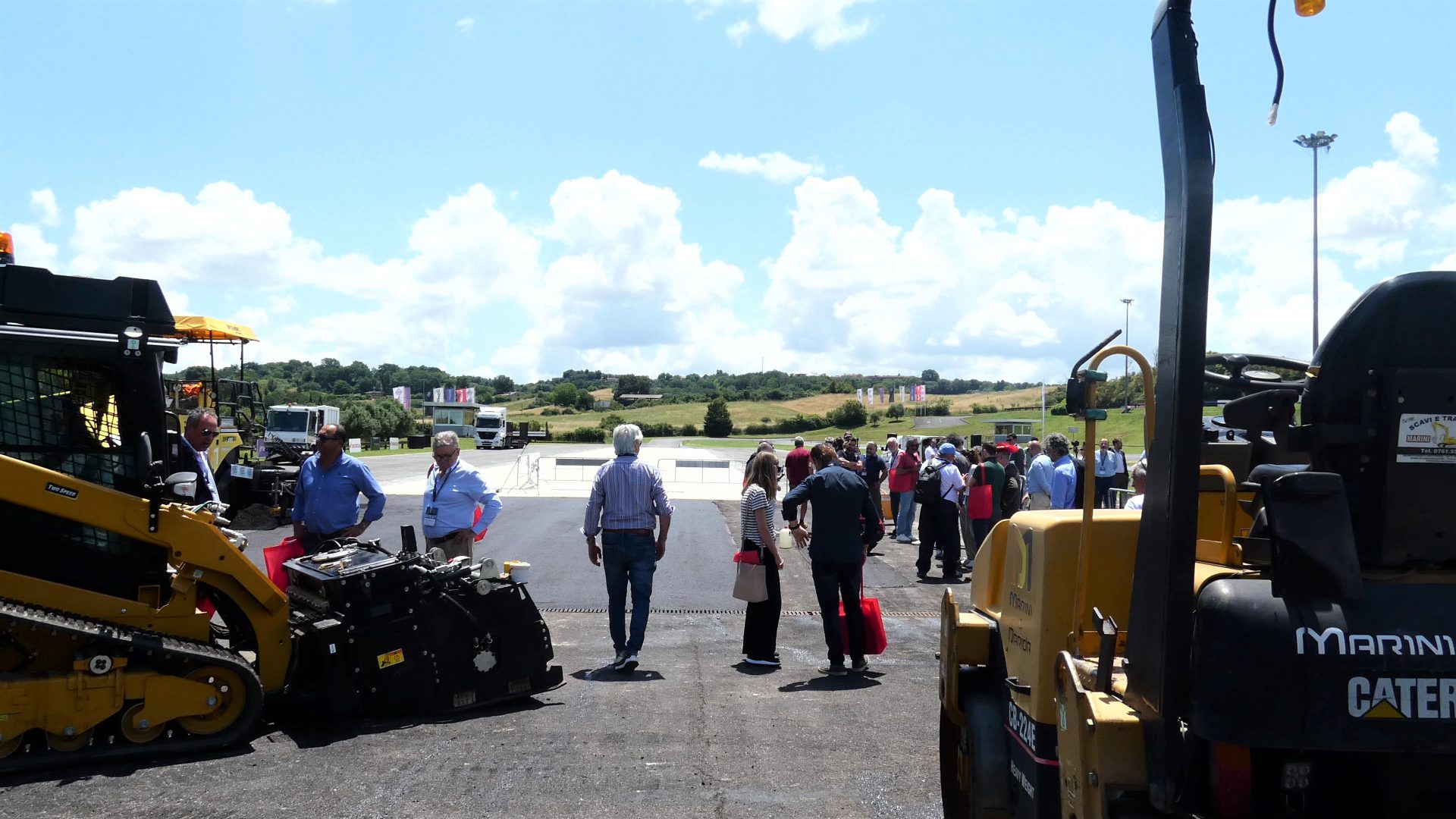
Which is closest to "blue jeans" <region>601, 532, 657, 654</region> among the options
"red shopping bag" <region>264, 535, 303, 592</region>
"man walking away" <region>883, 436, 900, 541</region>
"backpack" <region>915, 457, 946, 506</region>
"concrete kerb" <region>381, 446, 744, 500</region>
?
"red shopping bag" <region>264, 535, 303, 592</region>

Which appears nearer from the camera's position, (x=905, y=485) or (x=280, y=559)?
(x=280, y=559)

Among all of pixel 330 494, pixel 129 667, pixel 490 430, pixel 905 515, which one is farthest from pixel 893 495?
pixel 490 430

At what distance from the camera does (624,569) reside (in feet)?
27.8

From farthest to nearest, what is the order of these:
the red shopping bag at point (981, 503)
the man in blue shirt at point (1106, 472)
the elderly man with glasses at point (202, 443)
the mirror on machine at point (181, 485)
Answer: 1. the man in blue shirt at point (1106, 472)
2. the red shopping bag at point (981, 503)
3. the elderly man with glasses at point (202, 443)
4. the mirror on machine at point (181, 485)

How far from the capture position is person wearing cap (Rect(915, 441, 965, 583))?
14055 mm

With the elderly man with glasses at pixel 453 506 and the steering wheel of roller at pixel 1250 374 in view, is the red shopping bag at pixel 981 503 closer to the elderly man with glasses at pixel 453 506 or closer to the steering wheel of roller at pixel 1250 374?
the elderly man with glasses at pixel 453 506

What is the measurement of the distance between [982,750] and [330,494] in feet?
18.0

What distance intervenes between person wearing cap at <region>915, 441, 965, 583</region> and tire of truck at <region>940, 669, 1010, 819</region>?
9359mm

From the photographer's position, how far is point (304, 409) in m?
38.3

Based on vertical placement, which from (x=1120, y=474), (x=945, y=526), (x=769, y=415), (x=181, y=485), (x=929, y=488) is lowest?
(x=769, y=415)

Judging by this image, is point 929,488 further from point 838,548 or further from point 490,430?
point 490,430

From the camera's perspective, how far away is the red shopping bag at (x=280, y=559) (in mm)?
7613

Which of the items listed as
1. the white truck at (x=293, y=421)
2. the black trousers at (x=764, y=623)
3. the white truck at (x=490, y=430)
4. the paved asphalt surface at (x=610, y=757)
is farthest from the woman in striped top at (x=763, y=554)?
the white truck at (x=490, y=430)

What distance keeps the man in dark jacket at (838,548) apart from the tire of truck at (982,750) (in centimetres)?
356
